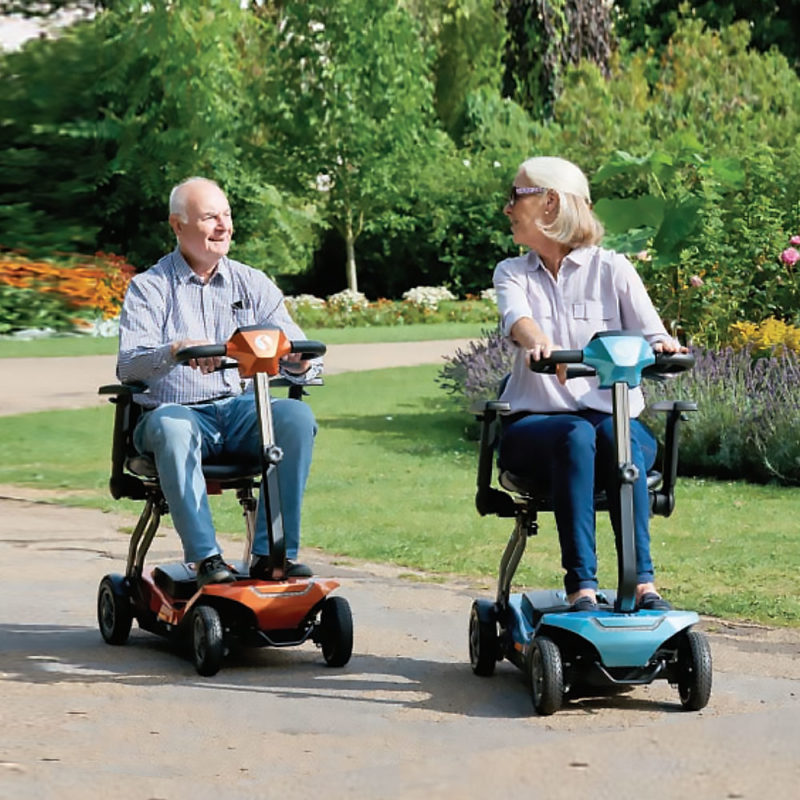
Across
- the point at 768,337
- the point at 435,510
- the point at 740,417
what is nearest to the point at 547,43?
the point at 768,337

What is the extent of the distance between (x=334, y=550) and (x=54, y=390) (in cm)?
715

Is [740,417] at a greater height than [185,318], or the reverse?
[185,318]

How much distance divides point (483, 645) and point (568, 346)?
89cm

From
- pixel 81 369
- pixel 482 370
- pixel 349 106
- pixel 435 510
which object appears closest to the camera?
pixel 435 510

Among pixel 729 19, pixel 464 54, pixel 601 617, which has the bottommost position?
pixel 601 617

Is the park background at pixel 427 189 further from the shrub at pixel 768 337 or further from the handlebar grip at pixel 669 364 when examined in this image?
the handlebar grip at pixel 669 364

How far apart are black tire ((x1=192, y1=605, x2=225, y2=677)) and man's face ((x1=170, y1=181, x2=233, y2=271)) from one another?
3.87 feet

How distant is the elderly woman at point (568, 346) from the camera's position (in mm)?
4684

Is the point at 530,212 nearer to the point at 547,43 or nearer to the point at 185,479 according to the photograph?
the point at 185,479

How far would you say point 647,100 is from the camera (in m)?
33.9

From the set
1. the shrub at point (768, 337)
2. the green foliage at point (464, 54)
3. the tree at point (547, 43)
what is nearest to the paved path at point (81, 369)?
the shrub at point (768, 337)

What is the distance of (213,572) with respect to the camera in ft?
16.7

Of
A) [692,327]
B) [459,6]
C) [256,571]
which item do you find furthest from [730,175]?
[459,6]

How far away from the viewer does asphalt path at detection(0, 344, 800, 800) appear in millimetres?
3828
